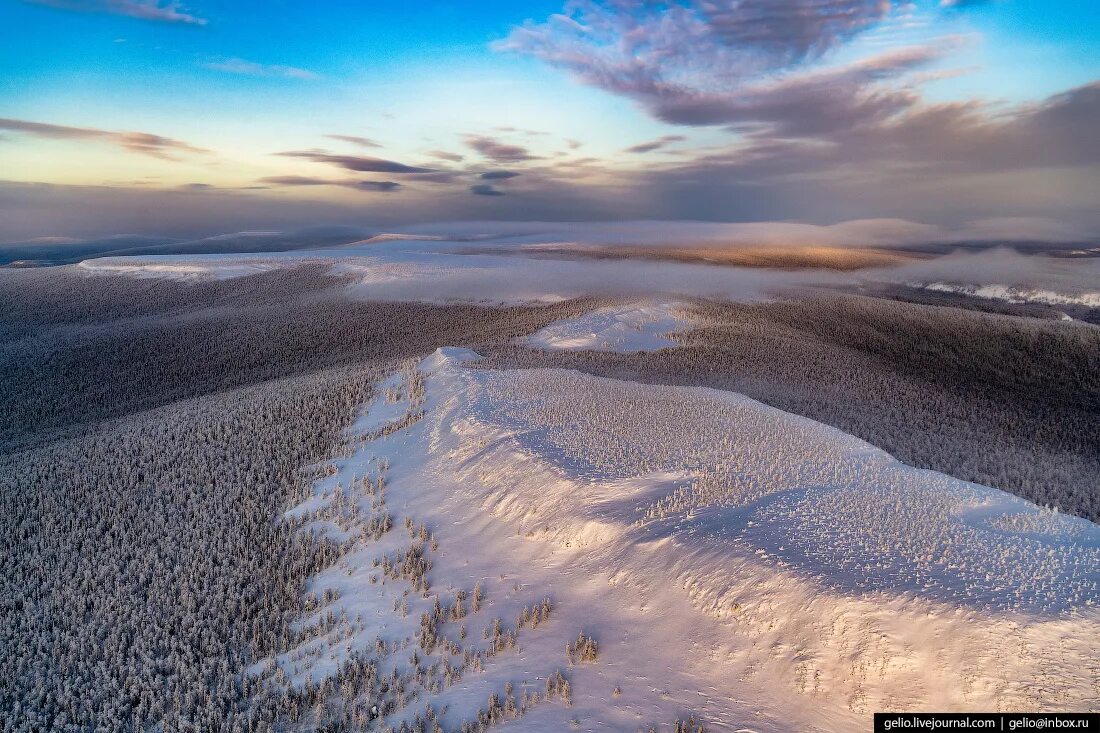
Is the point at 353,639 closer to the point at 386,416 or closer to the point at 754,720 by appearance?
the point at 754,720

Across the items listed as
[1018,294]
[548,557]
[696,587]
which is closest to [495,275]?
[1018,294]

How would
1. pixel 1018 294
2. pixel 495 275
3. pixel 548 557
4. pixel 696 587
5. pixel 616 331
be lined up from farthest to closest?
1. pixel 495 275
2. pixel 1018 294
3. pixel 616 331
4. pixel 548 557
5. pixel 696 587

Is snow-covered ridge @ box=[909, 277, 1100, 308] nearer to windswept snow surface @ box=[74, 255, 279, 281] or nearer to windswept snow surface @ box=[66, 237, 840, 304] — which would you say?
windswept snow surface @ box=[66, 237, 840, 304]

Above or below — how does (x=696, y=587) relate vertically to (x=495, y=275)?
below

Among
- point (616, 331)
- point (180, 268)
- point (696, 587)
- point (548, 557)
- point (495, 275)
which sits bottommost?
point (548, 557)

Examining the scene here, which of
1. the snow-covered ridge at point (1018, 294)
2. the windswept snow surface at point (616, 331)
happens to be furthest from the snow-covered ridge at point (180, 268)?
the snow-covered ridge at point (1018, 294)

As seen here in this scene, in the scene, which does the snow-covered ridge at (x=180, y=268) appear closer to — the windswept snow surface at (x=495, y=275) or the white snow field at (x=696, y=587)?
the windswept snow surface at (x=495, y=275)

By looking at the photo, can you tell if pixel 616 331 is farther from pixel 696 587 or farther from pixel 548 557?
pixel 696 587
